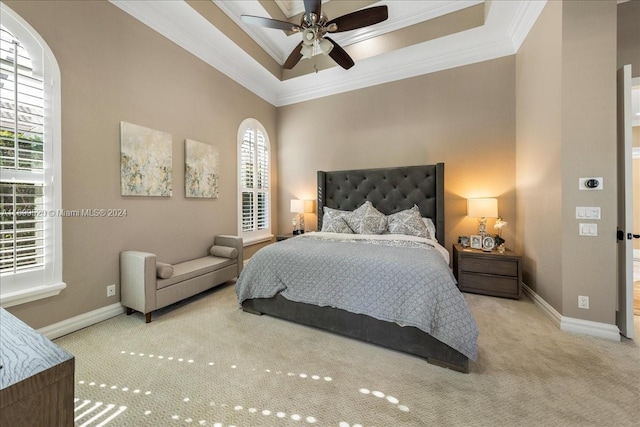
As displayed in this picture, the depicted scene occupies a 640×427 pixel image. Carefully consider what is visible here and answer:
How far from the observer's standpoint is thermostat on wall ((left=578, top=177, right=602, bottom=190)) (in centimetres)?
219

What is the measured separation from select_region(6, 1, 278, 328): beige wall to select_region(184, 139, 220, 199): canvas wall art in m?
0.10

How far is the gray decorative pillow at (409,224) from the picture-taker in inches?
136

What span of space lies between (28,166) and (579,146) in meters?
4.89

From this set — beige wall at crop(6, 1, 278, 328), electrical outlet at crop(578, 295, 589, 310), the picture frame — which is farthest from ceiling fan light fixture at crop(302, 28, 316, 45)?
electrical outlet at crop(578, 295, 589, 310)

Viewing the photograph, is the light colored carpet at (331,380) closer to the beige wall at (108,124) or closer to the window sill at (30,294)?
the window sill at (30,294)

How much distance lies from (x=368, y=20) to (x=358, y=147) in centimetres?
219

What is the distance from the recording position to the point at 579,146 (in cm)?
225

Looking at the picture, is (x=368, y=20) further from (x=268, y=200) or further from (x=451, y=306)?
(x=268, y=200)

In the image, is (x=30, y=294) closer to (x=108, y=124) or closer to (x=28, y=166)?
(x=28, y=166)

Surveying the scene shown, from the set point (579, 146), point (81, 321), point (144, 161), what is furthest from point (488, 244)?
point (81, 321)

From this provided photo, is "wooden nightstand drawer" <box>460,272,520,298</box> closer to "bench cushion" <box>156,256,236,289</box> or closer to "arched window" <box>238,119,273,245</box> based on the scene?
"bench cushion" <box>156,256,236,289</box>

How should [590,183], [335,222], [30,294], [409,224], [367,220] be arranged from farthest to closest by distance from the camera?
[335,222], [367,220], [409,224], [590,183], [30,294]

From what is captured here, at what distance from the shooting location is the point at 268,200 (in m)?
5.05

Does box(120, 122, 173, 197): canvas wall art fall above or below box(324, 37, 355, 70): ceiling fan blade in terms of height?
below
